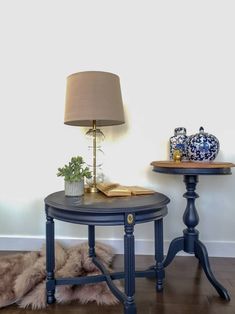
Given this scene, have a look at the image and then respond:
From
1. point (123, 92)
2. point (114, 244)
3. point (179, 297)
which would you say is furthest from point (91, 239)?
point (123, 92)

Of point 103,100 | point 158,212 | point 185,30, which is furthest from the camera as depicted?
point 185,30

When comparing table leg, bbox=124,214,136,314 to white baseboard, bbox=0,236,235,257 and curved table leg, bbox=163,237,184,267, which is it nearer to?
curved table leg, bbox=163,237,184,267

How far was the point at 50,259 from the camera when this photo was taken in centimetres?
129

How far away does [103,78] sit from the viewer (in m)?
1.33

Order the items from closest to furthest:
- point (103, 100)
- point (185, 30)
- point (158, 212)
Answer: point (158, 212) → point (103, 100) → point (185, 30)

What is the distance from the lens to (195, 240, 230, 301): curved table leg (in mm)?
1346

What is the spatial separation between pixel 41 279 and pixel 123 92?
1.29m

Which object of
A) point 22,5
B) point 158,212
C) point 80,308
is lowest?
point 80,308

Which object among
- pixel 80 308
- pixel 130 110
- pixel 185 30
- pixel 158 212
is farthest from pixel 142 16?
pixel 80 308

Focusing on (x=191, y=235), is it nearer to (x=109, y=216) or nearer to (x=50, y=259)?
(x=109, y=216)

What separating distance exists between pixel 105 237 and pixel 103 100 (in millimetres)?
1070

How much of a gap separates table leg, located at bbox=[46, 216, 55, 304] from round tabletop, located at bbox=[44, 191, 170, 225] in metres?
0.07

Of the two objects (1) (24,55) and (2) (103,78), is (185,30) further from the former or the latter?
(1) (24,55)

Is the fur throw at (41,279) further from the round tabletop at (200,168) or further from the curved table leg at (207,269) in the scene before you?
the round tabletop at (200,168)
